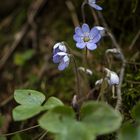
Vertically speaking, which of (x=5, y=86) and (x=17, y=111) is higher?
(x=17, y=111)

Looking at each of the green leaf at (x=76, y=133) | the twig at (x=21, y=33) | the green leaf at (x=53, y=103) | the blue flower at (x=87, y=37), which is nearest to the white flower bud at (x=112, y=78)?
the blue flower at (x=87, y=37)

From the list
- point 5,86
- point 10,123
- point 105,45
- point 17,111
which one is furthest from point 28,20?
point 17,111

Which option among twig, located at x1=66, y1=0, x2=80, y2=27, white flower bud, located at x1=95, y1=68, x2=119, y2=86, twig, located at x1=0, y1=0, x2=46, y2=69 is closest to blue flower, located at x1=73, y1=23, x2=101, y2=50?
white flower bud, located at x1=95, y1=68, x2=119, y2=86

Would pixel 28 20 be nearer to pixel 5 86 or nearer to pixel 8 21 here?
pixel 8 21

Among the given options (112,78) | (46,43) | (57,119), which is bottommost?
(46,43)

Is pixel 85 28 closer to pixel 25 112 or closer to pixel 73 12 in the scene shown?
pixel 25 112

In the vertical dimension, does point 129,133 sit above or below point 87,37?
below

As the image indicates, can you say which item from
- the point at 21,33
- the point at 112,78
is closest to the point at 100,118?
the point at 112,78
